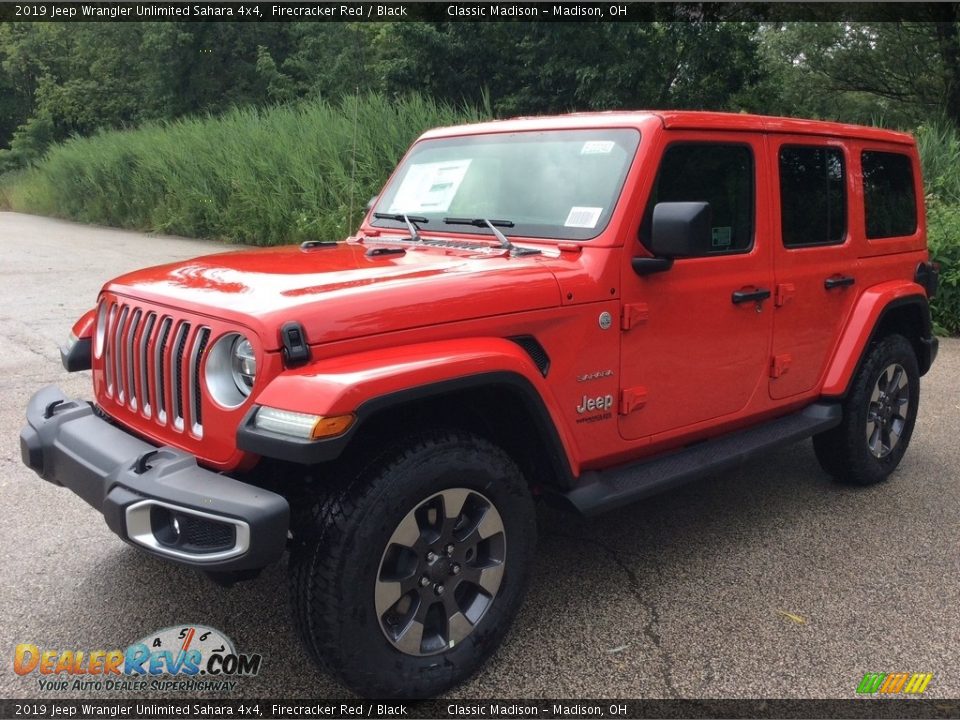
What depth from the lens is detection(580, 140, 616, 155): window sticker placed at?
3.53 meters

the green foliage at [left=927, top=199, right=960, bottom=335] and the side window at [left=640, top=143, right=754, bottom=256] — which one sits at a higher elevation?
the side window at [left=640, top=143, right=754, bottom=256]

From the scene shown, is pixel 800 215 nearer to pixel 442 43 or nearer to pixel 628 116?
pixel 628 116

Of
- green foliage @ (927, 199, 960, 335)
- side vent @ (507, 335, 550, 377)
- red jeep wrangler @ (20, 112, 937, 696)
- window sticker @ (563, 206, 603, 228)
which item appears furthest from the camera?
green foliage @ (927, 199, 960, 335)

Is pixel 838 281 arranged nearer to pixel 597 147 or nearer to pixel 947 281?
pixel 597 147

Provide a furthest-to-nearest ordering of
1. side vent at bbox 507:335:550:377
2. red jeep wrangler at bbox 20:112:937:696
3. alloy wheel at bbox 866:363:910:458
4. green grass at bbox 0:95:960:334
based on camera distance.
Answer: green grass at bbox 0:95:960:334 < alloy wheel at bbox 866:363:910:458 < side vent at bbox 507:335:550:377 < red jeep wrangler at bbox 20:112:937:696

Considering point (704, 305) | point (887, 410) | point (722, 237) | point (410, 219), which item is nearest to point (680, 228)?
point (704, 305)

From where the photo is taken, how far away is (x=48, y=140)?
43000 mm

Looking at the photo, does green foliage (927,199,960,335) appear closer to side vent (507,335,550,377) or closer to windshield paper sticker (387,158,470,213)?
windshield paper sticker (387,158,470,213)

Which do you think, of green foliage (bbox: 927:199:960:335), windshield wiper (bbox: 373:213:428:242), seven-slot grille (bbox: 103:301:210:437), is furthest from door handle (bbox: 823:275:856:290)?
green foliage (bbox: 927:199:960:335)

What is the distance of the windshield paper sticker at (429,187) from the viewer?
399 centimetres

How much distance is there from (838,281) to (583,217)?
1.59 m

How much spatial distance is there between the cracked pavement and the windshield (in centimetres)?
149

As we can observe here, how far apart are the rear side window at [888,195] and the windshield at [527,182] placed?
1764 millimetres

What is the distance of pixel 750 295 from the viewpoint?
12.3 ft
